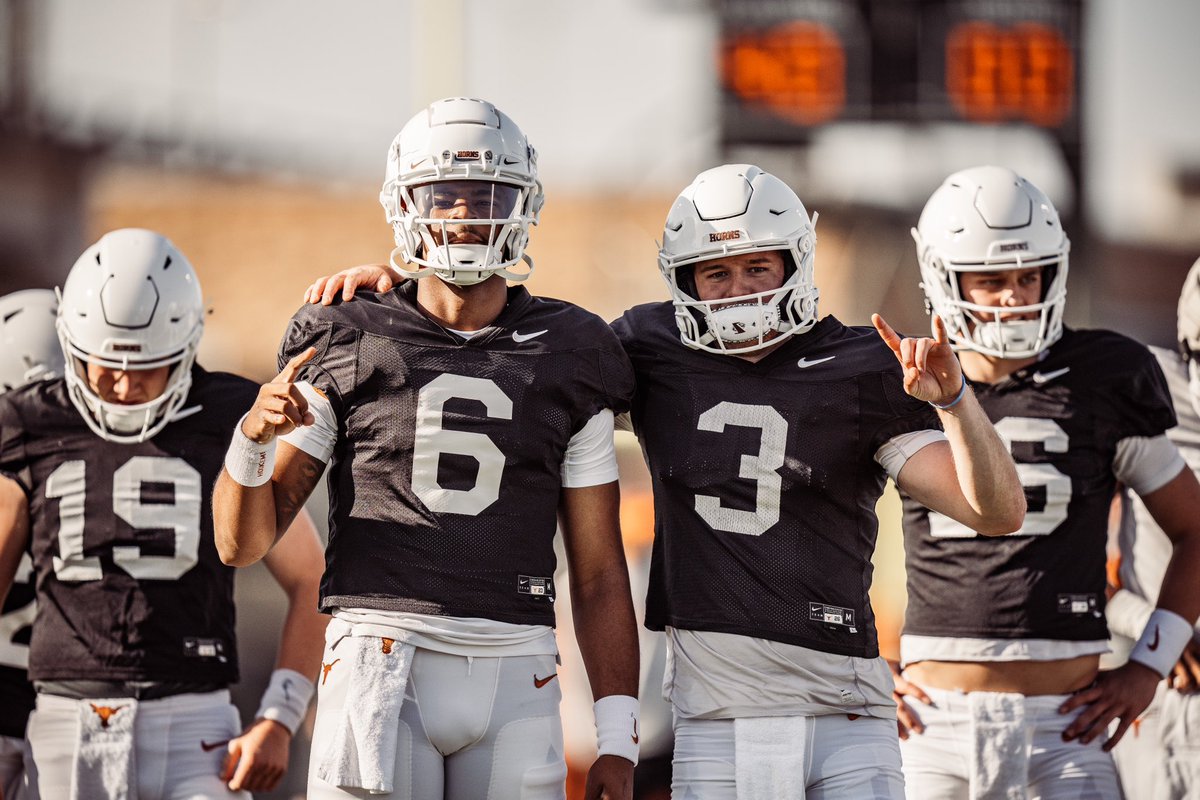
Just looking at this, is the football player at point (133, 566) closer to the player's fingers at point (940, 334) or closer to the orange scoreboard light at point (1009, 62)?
the player's fingers at point (940, 334)

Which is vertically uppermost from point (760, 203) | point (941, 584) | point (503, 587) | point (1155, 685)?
point (760, 203)

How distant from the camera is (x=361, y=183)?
1416 inches

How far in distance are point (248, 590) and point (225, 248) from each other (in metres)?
24.9

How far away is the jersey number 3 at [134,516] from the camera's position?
4.23m

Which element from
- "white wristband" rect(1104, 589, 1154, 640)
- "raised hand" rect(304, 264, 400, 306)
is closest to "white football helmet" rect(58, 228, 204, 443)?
"raised hand" rect(304, 264, 400, 306)

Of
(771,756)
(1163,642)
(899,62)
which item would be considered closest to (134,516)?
(771,756)

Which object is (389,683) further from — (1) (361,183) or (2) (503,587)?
(1) (361,183)

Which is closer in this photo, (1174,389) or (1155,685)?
(1155,685)

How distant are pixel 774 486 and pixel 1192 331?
1.94 m

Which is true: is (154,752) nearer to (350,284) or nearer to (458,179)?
Result: (350,284)

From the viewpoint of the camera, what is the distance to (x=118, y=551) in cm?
423

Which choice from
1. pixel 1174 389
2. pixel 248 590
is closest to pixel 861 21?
pixel 248 590

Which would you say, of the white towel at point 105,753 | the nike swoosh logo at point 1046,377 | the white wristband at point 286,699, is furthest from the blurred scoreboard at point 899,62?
the white towel at point 105,753

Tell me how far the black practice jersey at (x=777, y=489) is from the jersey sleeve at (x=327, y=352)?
2.46ft
